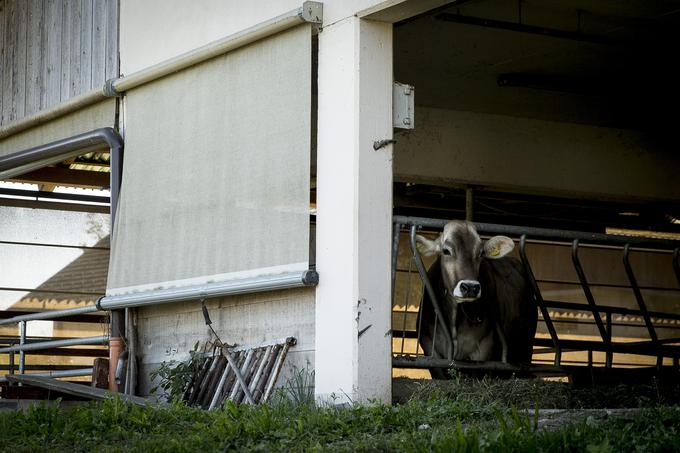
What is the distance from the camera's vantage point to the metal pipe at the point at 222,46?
8227mm

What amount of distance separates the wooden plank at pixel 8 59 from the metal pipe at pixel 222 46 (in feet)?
8.36

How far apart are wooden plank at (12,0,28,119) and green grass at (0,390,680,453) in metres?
5.38

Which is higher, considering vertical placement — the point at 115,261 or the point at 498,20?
the point at 498,20

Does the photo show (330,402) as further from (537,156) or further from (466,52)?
(537,156)

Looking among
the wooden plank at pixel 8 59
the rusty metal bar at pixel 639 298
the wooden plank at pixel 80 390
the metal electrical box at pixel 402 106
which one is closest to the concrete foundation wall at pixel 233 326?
the wooden plank at pixel 80 390

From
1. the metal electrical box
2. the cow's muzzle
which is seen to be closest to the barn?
the metal electrical box

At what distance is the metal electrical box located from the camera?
26.5 feet

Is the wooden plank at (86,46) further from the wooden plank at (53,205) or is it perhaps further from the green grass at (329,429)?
the wooden plank at (53,205)

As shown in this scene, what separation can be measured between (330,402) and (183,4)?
4022mm

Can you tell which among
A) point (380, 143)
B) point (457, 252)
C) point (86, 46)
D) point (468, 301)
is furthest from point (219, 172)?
point (86, 46)

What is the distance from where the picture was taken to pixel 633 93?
13.3 meters

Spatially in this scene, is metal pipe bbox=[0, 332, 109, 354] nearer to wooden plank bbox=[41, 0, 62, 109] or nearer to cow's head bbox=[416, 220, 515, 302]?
wooden plank bbox=[41, 0, 62, 109]

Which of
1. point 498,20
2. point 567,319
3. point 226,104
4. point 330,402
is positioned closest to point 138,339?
point 226,104

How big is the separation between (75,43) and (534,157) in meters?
5.41
